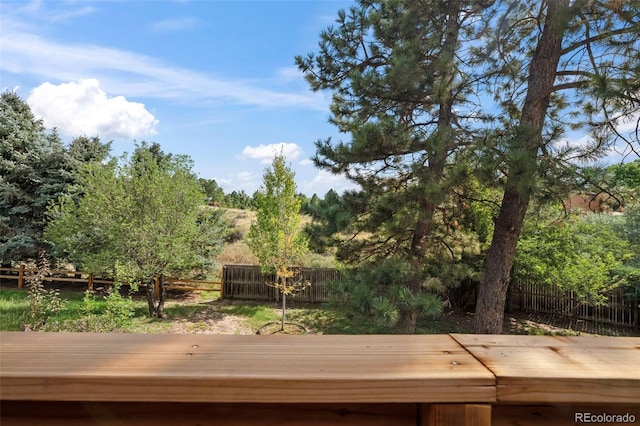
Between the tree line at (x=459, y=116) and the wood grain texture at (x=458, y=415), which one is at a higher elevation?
the tree line at (x=459, y=116)

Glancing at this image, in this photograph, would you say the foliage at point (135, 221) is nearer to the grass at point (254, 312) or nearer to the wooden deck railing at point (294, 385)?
the grass at point (254, 312)

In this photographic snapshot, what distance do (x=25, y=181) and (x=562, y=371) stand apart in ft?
51.7

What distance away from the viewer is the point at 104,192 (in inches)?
340

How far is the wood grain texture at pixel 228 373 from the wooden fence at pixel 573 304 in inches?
363

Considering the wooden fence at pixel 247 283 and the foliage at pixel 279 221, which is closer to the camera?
the foliage at pixel 279 221

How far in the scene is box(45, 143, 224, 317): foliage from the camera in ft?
27.2

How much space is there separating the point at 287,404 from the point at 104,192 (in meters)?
9.84

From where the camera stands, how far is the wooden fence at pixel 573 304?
7672 millimetres

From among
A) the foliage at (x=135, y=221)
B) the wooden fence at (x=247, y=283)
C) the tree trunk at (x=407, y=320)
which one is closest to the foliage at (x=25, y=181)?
the foliage at (x=135, y=221)

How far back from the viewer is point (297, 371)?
462mm

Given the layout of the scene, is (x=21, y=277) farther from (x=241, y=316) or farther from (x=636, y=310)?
(x=636, y=310)

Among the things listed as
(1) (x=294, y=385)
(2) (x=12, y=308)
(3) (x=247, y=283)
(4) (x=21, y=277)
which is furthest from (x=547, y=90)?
(4) (x=21, y=277)

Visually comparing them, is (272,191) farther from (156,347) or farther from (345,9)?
(156,347)

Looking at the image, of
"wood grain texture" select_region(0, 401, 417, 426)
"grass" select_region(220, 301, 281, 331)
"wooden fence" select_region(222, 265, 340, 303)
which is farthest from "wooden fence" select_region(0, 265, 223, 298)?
"wood grain texture" select_region(0, 401, 417, 426)
